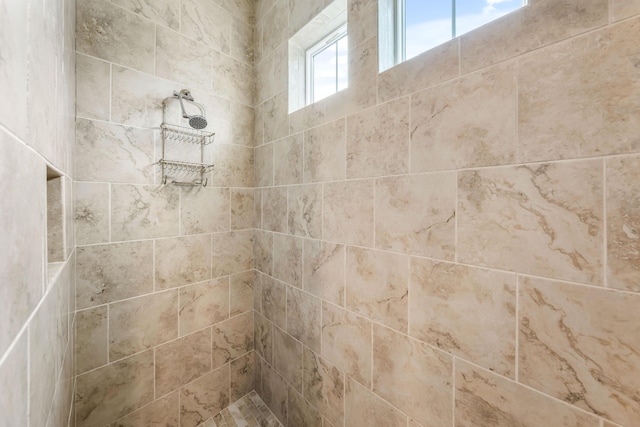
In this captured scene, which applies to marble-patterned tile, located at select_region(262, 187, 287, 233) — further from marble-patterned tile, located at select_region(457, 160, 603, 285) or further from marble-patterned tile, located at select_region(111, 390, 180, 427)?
marble-patterned tile, located at select_region(111, 390, 180, 427)

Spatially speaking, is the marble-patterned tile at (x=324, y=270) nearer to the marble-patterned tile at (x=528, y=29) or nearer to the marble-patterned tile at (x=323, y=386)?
the marble-patterned tile at (x=323, y=386)

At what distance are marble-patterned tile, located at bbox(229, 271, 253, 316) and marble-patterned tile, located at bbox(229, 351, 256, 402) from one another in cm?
34

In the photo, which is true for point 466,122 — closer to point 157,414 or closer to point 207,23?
point 207,23

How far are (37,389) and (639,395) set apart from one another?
1204mm

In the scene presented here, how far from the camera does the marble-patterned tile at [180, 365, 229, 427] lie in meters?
1.53

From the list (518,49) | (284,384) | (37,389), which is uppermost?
(518,49)

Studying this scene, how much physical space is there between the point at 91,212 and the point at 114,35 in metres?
0.90

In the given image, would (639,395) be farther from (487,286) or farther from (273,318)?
(273,318)

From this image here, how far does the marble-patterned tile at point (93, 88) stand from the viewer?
3.91 feet

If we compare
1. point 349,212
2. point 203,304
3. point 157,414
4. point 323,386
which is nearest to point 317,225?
point 349,212

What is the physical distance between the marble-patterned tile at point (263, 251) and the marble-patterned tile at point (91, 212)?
0.82 meters

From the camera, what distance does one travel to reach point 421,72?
905 millimetres

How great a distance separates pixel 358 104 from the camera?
3.66ft

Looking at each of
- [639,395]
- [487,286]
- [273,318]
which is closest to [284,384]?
[273,318]
